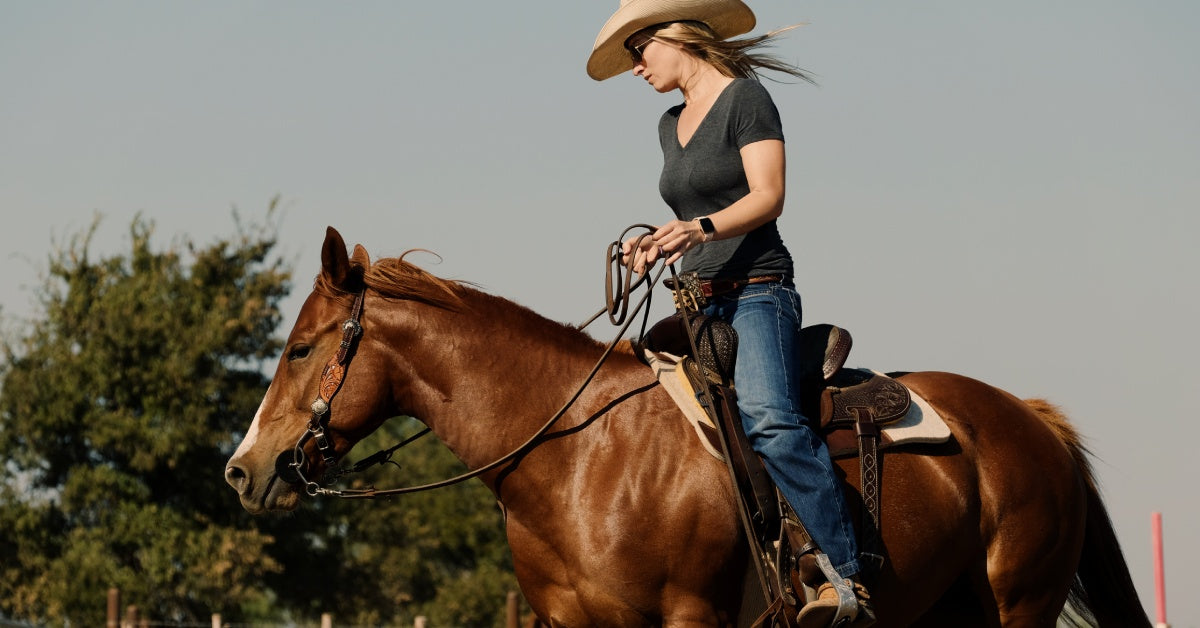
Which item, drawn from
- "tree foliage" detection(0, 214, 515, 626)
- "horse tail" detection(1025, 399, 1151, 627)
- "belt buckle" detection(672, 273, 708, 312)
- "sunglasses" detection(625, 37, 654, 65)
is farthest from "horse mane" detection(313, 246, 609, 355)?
"tree foliage" detection(0, 214, 515, 626)

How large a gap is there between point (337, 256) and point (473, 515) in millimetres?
55290

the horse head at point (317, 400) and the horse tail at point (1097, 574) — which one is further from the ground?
the horse head at point (317, 400)

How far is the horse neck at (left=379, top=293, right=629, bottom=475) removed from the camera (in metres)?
5.45

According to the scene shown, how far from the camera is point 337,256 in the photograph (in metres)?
5.39

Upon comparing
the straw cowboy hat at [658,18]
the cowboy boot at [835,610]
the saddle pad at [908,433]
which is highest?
the straw cowboy hat at [658,18]

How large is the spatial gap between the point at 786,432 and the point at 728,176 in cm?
110

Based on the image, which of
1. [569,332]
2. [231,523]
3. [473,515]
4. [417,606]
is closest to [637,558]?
[569,332]

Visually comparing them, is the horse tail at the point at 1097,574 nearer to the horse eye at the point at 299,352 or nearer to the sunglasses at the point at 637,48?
the sunglasses at the point at 637,48

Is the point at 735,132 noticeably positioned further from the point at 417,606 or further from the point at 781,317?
the point at 417,606

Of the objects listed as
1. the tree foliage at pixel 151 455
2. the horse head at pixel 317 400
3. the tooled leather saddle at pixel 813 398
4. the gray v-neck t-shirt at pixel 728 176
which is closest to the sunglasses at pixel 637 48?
the gray v-neck t-shirt at pixel 728 176

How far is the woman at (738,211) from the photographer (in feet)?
16.8

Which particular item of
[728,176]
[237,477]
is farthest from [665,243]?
[237,477]

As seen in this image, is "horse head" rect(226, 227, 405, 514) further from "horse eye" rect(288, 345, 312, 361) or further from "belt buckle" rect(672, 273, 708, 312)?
"belt buckle" rect(672, 273, 708, 312)

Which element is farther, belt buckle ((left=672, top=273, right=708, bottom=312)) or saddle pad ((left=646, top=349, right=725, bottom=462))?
belt buckle ((left=672, top=273, right=708, bottom=312))
